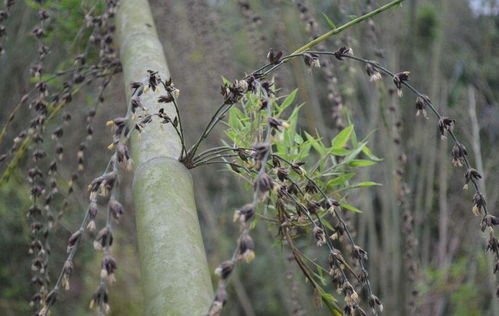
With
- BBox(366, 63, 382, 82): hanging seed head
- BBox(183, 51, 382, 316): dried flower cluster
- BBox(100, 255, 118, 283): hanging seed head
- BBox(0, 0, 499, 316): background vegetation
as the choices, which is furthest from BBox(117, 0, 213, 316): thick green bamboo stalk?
BBox(0, 0, 499, 316): background vegetation

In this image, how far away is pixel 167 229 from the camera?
0.71 meters

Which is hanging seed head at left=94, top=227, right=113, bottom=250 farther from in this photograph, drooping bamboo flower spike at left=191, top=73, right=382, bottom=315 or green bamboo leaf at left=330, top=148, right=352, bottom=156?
green bamboo leaf at left=330, top=148, right=352, bottom=156

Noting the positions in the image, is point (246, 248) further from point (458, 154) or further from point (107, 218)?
point (458, 154)

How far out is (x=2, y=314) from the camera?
2980mm

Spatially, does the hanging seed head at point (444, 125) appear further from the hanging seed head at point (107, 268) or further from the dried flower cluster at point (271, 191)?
the hanging seed head at point (107, 268)

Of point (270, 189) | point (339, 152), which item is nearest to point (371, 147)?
point (339, 152)

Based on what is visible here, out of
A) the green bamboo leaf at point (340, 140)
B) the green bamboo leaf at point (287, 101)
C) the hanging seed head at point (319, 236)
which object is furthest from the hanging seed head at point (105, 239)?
the green bamboo leaf at point (340, 140)

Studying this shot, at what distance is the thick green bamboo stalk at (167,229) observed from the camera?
651mm

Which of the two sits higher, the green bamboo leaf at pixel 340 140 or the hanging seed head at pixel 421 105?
the hanging seed head at pixel 421 105

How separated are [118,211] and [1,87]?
2018mm

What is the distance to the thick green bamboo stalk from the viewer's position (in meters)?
0.65

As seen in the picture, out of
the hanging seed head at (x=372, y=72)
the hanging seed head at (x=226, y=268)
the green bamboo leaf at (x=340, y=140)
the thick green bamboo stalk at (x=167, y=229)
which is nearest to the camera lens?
the hanging seed head at (x=226, y=268)

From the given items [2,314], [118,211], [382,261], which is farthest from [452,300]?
[118,211]

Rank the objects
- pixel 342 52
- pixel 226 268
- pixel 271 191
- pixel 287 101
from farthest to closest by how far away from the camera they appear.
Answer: pixel 287 101 < pixel 342 52 < pixel 271 191 < pixel 226 268
